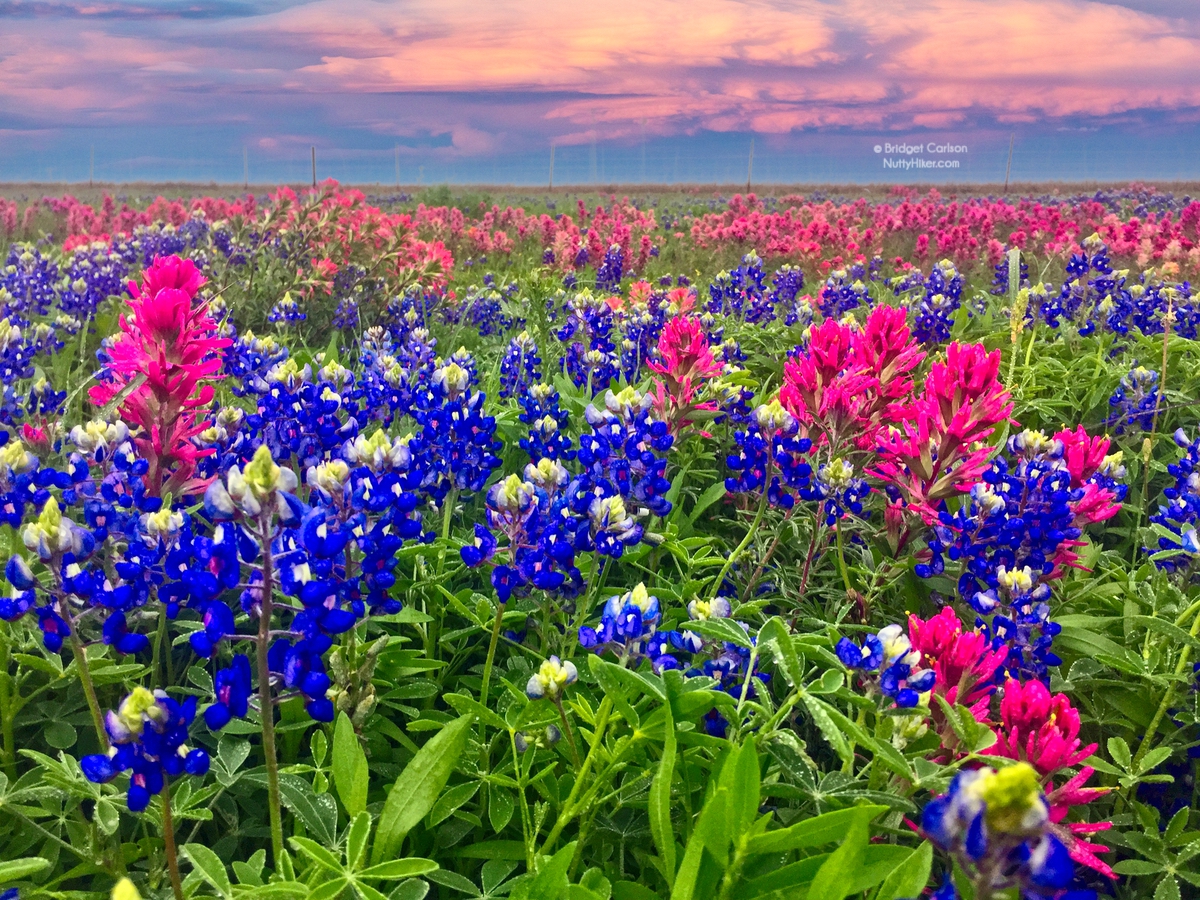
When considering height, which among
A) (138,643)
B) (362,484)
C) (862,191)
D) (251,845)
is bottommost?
(251,845)

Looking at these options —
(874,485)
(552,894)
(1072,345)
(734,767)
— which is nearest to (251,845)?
(552,894)

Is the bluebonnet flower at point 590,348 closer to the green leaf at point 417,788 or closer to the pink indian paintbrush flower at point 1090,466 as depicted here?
the pink indian paintbrush flower at point 1090,466

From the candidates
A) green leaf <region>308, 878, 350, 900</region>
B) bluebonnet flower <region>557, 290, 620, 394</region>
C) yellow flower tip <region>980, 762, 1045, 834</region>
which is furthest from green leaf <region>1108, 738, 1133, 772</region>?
bluebonnet flower <region>557, 290, 620, 394</region>

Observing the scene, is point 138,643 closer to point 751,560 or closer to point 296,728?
Result: point 296,728

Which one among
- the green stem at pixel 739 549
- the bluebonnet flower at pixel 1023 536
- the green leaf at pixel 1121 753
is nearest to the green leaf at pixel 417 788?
the green stem at pixel 739 549

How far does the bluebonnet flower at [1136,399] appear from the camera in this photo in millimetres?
3387

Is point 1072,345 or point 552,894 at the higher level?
point 1072,345

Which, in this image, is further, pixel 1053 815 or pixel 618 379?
pixel 618 379

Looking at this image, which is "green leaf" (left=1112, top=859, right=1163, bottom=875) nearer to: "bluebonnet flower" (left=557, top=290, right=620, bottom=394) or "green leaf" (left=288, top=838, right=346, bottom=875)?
"green leaf" (left=288, top=838, right=346, bottom=875)

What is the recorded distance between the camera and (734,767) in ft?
4.00

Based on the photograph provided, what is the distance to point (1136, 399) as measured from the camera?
3391 mm

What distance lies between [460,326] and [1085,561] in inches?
140

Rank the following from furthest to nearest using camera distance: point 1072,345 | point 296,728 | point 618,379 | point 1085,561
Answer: point 1072,345 < point 618,379 < point 1085,561 < point 296,728

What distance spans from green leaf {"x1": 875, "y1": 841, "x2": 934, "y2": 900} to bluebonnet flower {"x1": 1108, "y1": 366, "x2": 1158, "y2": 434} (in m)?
2.79
